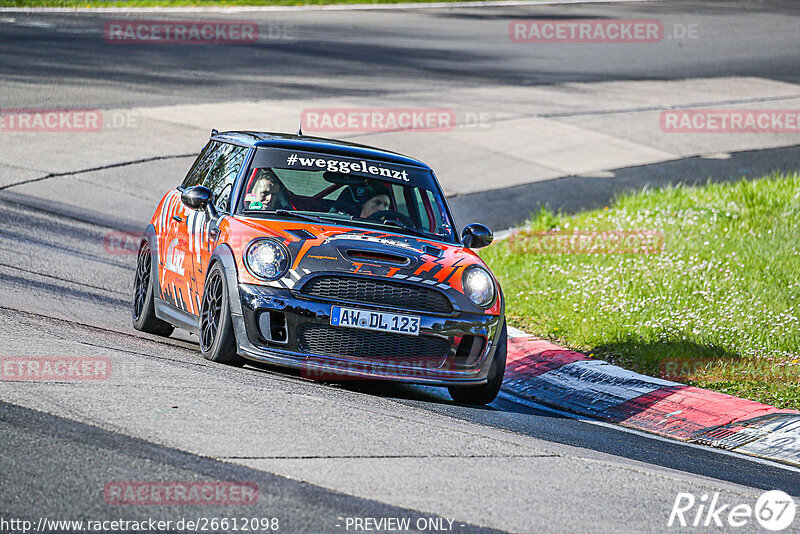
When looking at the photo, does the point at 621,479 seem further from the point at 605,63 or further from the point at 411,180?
the point at 605,63

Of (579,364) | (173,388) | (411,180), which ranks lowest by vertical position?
(579,364)

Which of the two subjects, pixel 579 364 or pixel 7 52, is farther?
pixel 7 52

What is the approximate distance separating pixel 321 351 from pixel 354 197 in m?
1.56

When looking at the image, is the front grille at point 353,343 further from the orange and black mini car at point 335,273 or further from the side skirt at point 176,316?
the side skirt at point 176,316

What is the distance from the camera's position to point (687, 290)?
10875 millimetres

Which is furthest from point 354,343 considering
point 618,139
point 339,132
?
point 618,139

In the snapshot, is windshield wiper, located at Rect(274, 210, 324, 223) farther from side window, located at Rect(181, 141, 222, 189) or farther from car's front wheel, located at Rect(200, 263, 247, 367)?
side window, located at Rect(181, 141, 222, 189)

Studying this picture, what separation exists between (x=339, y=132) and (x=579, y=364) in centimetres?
1062

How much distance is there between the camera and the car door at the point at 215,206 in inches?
315

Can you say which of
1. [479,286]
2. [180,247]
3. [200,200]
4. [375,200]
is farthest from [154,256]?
[479,286]

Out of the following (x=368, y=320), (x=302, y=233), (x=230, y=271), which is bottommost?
(x=368, y=320)

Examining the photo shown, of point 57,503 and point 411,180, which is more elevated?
point 411,180

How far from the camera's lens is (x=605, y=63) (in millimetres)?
28781

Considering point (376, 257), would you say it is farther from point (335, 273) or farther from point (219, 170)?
point (219, 170)
